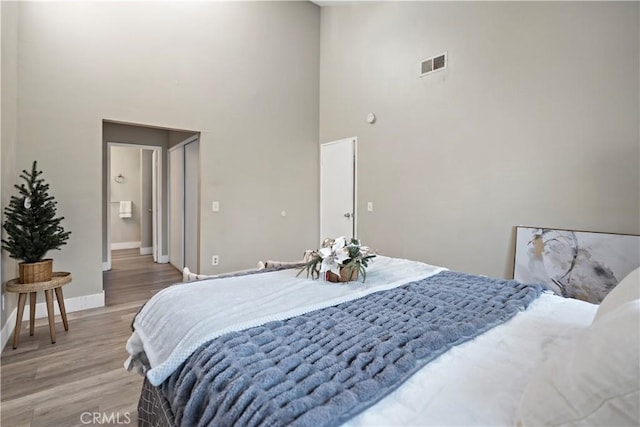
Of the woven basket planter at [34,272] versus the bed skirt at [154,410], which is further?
the woven basket planter at [34,272]

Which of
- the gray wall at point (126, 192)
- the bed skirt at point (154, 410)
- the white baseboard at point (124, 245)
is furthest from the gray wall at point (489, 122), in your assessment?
the white baseboard at point (124, 245)

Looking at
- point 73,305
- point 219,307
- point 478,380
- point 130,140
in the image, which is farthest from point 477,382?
→ point 130,140

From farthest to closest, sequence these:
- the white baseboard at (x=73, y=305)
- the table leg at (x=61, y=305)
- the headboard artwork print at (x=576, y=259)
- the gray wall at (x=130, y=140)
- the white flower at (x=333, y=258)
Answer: the gray wall at (x=130, y=140), the white baseboard at (x=73, y=305), the table leg at (x=61, y=305), the headboard artwork print at (x=576, y=259), the white flower at (x=333, y=258)

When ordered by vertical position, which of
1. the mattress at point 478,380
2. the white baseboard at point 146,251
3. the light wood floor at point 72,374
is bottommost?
the light wood floor at point 72,374

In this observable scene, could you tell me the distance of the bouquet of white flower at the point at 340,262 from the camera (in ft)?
5.36

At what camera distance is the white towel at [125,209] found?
717 cm

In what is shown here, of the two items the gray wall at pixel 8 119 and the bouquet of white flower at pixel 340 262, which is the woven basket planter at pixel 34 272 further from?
the bouquet of white flower at pixel 340 262

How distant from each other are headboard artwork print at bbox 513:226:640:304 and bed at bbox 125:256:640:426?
1.34 m

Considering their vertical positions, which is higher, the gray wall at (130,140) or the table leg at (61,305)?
the gray wall at (130,140)

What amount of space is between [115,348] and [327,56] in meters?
4.47

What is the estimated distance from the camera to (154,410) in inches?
49.4

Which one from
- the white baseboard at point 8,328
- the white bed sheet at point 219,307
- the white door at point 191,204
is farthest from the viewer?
the white door at point 191,204

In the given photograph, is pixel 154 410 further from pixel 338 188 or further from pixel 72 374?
pixel 338 188

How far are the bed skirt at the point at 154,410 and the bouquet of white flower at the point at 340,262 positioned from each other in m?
0.85
